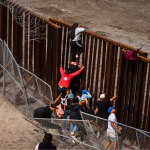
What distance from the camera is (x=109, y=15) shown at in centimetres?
2170

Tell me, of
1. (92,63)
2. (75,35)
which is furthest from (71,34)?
(92,63)

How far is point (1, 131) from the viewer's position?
9.49 m

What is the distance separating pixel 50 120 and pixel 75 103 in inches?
33.7

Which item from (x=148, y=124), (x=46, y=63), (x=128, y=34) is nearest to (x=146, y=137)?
(x=148, y=124)

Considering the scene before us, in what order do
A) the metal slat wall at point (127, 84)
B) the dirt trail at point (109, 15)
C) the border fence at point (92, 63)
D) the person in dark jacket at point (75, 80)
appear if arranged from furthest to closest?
the dirt trail at point (109, 15) → the person in dark jacket at point (75, 80) → the border fence at point (92, 63) → the metal slat wall at point (127, 84)

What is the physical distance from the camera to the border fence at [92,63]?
898cm

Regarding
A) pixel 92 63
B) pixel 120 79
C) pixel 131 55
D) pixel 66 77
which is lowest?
pixel 66 77

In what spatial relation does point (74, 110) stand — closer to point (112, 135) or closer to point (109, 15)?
→ point (112, 135)

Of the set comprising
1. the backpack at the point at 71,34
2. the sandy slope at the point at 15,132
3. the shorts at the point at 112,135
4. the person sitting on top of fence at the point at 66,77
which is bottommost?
the sandy slope at the point at 15,132

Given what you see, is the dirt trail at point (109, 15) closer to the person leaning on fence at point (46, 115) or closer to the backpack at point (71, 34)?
the backpack at point (71, 34)

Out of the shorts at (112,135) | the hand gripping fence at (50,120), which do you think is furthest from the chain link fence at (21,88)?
the shorts at (112,135)

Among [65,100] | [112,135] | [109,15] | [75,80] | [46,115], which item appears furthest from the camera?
[109,15]

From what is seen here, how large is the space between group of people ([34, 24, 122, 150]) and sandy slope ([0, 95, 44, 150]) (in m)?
0.87

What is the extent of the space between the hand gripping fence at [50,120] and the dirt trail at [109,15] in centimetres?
749
